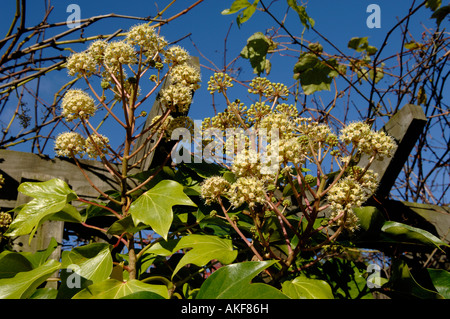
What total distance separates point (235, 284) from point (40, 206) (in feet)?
2.71

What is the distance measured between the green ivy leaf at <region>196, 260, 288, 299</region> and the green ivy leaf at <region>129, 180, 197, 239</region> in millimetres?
230

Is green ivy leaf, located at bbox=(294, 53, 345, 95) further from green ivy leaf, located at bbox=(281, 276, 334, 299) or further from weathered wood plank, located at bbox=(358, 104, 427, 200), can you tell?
green ivy leaf, located at bbox=(281, 276, 334, 299)

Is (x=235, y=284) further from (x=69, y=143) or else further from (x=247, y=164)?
(x=69, y=143)

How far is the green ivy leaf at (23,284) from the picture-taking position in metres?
1.11

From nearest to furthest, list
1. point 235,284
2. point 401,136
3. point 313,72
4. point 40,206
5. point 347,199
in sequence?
point 235,284
point 347,199
point 40,206
point 401,136
point 313,72

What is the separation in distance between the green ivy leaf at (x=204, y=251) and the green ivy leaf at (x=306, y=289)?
0.67ft

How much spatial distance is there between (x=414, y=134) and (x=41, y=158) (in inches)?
73.8

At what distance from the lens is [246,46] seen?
254 centimetres

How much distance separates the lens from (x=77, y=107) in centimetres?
139

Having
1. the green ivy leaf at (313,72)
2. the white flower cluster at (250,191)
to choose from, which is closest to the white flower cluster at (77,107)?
the white flower cluster at (250,191)

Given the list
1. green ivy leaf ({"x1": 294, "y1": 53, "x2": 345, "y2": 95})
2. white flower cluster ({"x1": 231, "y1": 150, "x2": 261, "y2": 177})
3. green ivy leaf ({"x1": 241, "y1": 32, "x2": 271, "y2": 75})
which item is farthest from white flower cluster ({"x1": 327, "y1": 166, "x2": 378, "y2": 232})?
green ivy leaf ({"x1": 241, "y1": 32, "x2": 271, "y2": 75})

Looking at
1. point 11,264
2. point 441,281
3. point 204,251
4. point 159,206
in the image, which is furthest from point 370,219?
point 11,264

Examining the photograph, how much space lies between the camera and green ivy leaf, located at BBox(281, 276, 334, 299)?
1.17m

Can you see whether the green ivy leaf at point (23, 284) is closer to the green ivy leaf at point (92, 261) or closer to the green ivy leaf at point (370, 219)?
the green ivy leaf at point (92, 261)
